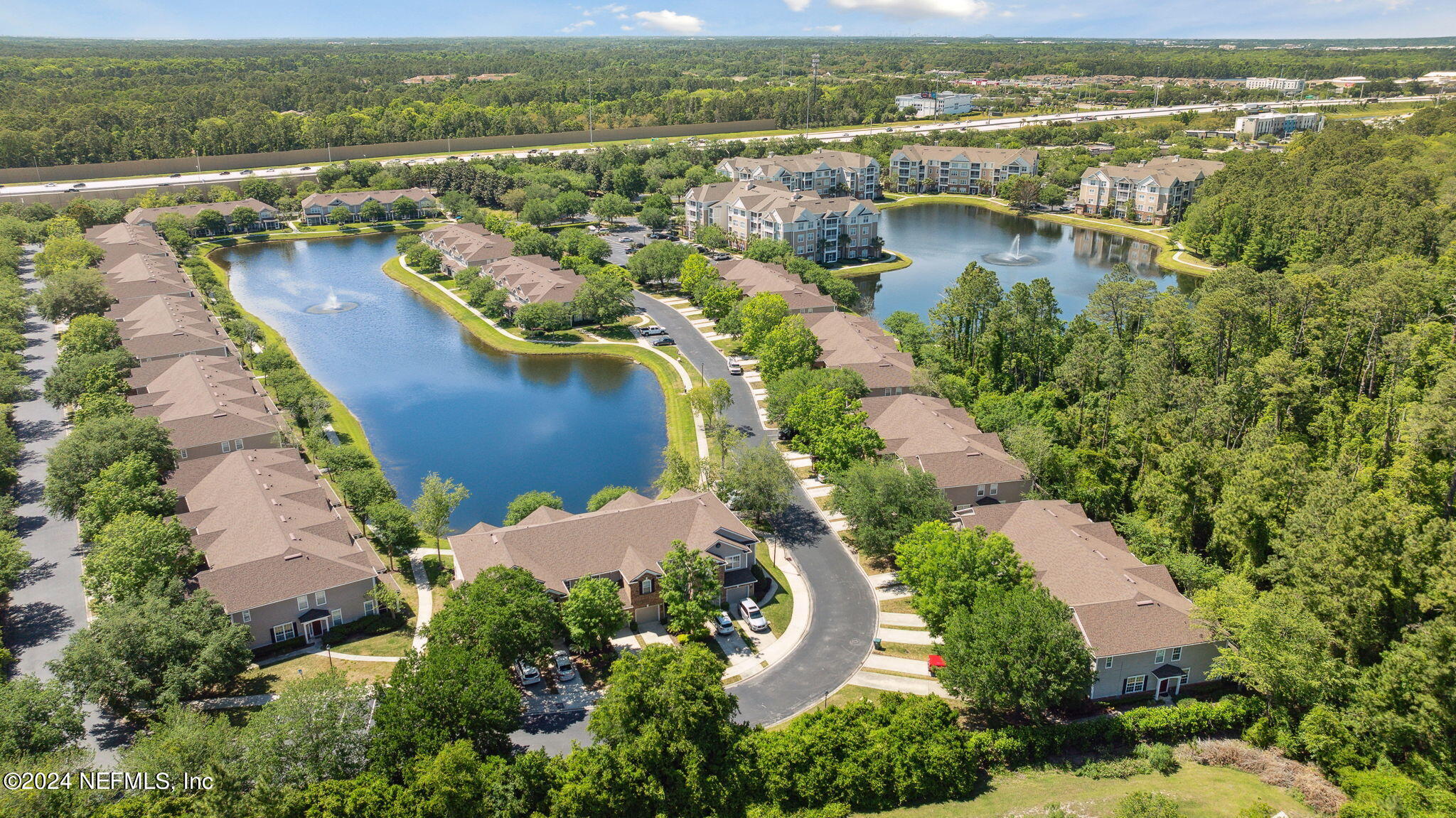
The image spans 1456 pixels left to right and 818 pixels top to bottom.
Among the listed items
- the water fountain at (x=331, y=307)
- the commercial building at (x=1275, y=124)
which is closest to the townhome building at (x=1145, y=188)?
the commercial building at (x=1275, y=124)

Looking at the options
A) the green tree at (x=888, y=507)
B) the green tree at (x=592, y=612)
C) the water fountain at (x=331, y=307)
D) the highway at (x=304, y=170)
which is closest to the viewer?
the green tree at (x=592, y=612)

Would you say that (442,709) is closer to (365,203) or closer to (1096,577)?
(1096,577)

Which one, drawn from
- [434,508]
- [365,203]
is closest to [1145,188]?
[365,203]

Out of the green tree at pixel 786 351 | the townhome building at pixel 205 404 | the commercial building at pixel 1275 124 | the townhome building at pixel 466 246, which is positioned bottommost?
the townhome building at pixel 205 404

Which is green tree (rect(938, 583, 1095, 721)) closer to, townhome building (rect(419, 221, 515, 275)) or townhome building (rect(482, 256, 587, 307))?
townhome building (rect(482, 256, 587, 307))

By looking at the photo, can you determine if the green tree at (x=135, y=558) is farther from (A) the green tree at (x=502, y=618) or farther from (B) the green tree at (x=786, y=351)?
(B) the green tree at (x=786, y=351)

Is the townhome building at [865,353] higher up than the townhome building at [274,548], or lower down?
higher up

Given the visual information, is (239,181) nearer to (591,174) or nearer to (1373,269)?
(591,174)
